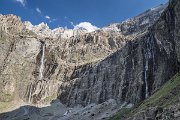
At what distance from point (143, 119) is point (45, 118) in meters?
109

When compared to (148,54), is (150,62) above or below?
below

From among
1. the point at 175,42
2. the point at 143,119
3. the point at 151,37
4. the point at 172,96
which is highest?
the point at 151,37

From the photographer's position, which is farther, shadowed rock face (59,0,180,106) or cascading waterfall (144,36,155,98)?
cascading waterfall (144,36,155,98)

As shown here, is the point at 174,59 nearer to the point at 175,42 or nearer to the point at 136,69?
the point at 175,42

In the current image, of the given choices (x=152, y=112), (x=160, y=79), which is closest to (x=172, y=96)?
(x=152, y=112)

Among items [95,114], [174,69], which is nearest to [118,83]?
[95,114]

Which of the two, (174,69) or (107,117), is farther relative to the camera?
(107,117)

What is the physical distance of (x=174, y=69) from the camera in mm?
143875

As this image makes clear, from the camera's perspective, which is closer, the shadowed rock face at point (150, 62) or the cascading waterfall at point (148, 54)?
the shadowed rock face at point (150, 62)

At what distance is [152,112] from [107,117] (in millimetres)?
72146

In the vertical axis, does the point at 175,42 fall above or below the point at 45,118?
above

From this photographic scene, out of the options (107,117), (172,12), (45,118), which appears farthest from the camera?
(45,118)

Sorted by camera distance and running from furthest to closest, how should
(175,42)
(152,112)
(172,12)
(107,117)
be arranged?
1. (107,117)
2. (172,12)
3. (175,42)
4. (152,112)

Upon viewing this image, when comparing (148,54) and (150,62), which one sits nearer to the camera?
(150,62)
